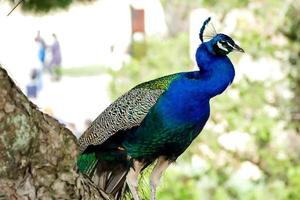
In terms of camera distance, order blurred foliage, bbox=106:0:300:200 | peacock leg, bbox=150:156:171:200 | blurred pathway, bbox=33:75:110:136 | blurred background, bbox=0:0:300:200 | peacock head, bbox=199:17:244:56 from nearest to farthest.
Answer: peacock head, bbox=199:17:244:56 → peacock leg, bbox=150:156:171:200 → blurred background, bbox=0:0:300:200 → blurred foliage, bbox=106:0:300:200 → blurred pathway, bbox=33:75:110:136

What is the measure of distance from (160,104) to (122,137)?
0.13 metres

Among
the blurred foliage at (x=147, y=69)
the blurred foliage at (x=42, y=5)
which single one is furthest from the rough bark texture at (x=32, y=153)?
the blurred foliage at (x=147, y=69)

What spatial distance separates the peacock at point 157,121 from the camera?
7.45 ft

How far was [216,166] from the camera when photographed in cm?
724

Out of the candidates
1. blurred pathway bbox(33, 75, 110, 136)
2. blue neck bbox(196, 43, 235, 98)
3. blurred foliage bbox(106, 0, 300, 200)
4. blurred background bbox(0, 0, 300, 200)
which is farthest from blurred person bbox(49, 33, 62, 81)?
blue neck bbox(196, 43, 235, 98)

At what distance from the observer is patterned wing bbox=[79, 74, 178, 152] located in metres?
2.34

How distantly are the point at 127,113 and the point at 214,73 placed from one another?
0.82 ft

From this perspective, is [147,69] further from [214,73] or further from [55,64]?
[214,73]

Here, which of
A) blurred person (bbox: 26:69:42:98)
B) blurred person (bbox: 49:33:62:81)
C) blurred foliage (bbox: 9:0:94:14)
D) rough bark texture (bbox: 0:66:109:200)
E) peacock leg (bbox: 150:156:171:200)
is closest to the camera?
rough bark texture (bbox: 0:66:109:200)

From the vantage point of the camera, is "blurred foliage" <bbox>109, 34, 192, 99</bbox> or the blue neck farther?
"blurred foliage" <bbox>109, 34, 192, 99</bbox>

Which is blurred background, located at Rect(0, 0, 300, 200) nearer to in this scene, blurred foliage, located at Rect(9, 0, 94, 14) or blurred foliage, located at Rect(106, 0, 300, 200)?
blurred foliage, located at Rect(106, 0, 300, 200)

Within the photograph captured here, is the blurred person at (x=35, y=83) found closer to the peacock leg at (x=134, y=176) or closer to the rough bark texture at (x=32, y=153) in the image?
the peacock leg at (x=134, y=176)

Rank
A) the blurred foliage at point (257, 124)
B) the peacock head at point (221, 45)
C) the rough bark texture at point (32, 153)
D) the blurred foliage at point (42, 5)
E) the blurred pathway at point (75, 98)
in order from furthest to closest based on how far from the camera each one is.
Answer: the blurred pathway at point (75, 98) < the blurred foliage at point (257, 124) < the blurred foliage at point (42, 5) < the peacock head at point (221, 45) < the rough bark texture at point (32, 153)

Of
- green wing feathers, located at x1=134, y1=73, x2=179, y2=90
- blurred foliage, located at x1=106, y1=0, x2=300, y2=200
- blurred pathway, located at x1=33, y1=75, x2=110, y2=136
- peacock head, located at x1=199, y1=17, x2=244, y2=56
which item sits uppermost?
peacock head, located at x1=199, y1=17, x2=244, y2=56
